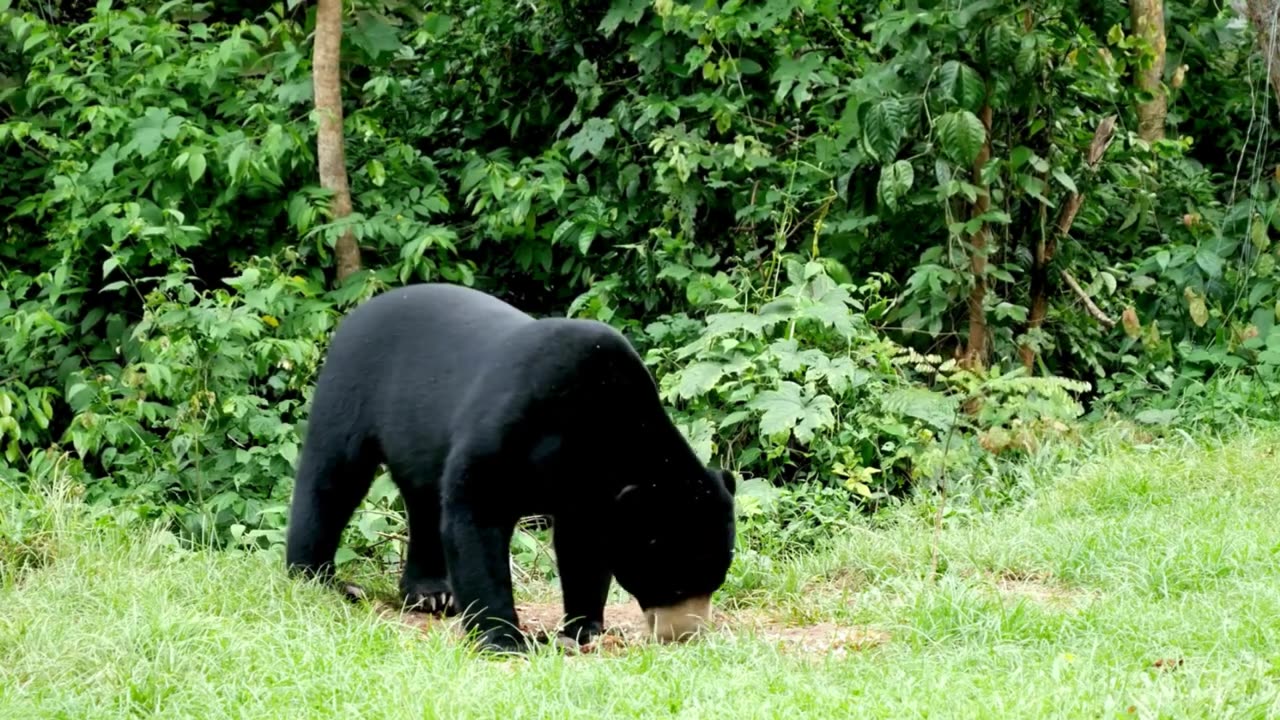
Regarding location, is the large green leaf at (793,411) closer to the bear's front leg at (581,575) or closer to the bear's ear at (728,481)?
the bear's ear at (728,481)

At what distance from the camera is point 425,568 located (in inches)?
211

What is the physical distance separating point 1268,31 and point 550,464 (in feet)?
16.0

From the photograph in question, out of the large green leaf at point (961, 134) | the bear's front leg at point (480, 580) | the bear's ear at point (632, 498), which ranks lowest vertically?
Answer: the bear's front leg at point (480, 580)

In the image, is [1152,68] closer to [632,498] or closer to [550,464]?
[632,498]

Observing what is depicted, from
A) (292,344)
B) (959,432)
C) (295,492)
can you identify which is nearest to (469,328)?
(295,492)

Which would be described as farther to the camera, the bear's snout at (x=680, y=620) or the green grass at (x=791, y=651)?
the bear's snout at (x=680, y=620)

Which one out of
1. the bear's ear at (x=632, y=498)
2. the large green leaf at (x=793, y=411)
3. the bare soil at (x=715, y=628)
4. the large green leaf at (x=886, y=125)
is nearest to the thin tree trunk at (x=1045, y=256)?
the large green leaf at (x=886, y=125)

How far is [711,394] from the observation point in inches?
289

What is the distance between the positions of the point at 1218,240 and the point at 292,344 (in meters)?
5.19

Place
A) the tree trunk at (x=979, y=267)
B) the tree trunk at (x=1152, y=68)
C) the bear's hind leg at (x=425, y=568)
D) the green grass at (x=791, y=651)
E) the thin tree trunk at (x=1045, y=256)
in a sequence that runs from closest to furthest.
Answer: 1. the green grass at (x=791, y=651)
2. the bear's hind leg at (x=425, y=568)
3. the tree trunk at (x=979, y=267)
4. the tree trunk at (x=1152, y=68)
5. the thin tree trunk at (x=1045, y=256)

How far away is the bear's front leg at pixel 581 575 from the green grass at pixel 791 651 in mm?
471

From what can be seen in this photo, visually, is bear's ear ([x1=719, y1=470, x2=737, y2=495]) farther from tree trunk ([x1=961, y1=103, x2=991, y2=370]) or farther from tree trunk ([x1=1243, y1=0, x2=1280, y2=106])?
tree trunk ([x1=1243, y1=0, x2=1280, y2=106])

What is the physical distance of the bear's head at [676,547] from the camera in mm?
4652

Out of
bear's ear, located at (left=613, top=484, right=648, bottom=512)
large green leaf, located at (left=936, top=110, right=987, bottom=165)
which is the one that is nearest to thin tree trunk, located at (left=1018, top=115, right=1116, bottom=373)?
large green leaf, located at (left=936, top=110, right=987, bottom=165)
